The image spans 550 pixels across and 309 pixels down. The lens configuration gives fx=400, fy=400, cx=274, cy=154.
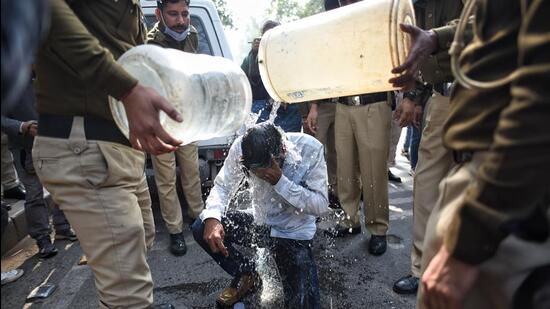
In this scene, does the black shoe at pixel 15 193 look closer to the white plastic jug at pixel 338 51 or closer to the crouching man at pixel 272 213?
the crouching man at pixel 272 213

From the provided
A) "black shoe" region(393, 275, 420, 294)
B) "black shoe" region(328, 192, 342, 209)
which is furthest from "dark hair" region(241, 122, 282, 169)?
"black shoe" region(328, 192, 342, 209)

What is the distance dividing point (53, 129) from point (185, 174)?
2.09 meters

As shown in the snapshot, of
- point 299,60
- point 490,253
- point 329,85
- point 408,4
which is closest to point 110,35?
point 299,60

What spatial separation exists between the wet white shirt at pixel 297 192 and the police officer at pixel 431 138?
1.97ft

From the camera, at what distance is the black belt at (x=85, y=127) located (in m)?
1.52

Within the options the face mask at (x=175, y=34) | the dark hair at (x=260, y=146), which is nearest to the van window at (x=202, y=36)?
the face mask at (x=175, y=34)

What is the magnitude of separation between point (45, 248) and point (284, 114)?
9.35ft

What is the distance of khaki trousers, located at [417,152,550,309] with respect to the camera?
A: 0.94 m

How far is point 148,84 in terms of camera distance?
1.50 metres

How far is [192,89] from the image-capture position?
5.12 ft

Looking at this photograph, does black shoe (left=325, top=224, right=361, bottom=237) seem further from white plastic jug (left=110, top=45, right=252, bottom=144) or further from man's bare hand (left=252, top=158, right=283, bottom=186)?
white plastic jug (left=110, top=45, right=252, bottom=144)

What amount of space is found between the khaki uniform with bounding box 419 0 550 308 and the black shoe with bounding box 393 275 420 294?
1632 mm

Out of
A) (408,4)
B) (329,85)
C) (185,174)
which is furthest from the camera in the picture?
(185,174)

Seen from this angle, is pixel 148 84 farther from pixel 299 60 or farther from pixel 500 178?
pixel 500 178
